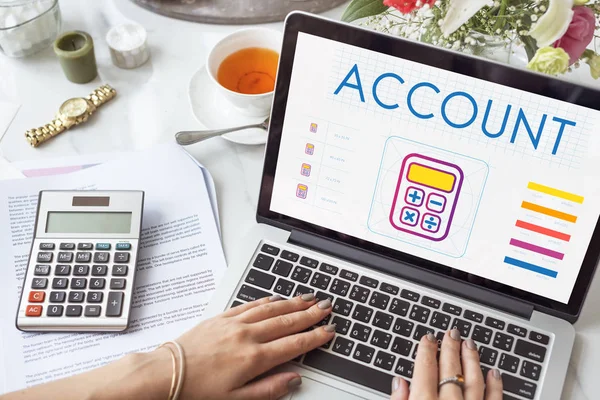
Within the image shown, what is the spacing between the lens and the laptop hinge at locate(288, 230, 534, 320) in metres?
0.70

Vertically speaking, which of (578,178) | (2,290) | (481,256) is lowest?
(2,290)

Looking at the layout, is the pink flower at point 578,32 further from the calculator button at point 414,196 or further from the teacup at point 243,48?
the teacup at point 243,48

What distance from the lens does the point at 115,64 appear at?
949 mm

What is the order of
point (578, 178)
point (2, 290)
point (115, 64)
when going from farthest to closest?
point (115, 64) → point (2, 290) → point (578, 178)

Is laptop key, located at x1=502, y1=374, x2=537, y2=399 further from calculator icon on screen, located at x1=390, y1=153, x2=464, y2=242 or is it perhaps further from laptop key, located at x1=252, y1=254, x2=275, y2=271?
laptop key, located at x1=252, y1=254, x2=275, y2=271

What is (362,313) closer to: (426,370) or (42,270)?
(426,370)

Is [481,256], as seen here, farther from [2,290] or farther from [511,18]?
[2,290]

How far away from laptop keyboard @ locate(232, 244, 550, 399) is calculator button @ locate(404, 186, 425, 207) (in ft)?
0.30

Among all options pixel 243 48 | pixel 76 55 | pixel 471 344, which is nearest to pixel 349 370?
pixel 471 344

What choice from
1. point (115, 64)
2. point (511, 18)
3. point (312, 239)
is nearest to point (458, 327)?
point (312, 239)

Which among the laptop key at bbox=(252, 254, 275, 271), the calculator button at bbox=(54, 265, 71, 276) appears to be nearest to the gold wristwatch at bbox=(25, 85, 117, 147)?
the calculator button at bbox=(54, 265, 71, 276)

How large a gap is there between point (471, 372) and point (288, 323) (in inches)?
Result: 7.2

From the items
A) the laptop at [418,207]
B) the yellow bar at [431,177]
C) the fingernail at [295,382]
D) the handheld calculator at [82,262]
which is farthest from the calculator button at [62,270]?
the yellow bar at [431,177]

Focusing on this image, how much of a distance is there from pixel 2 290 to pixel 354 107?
0.43m
